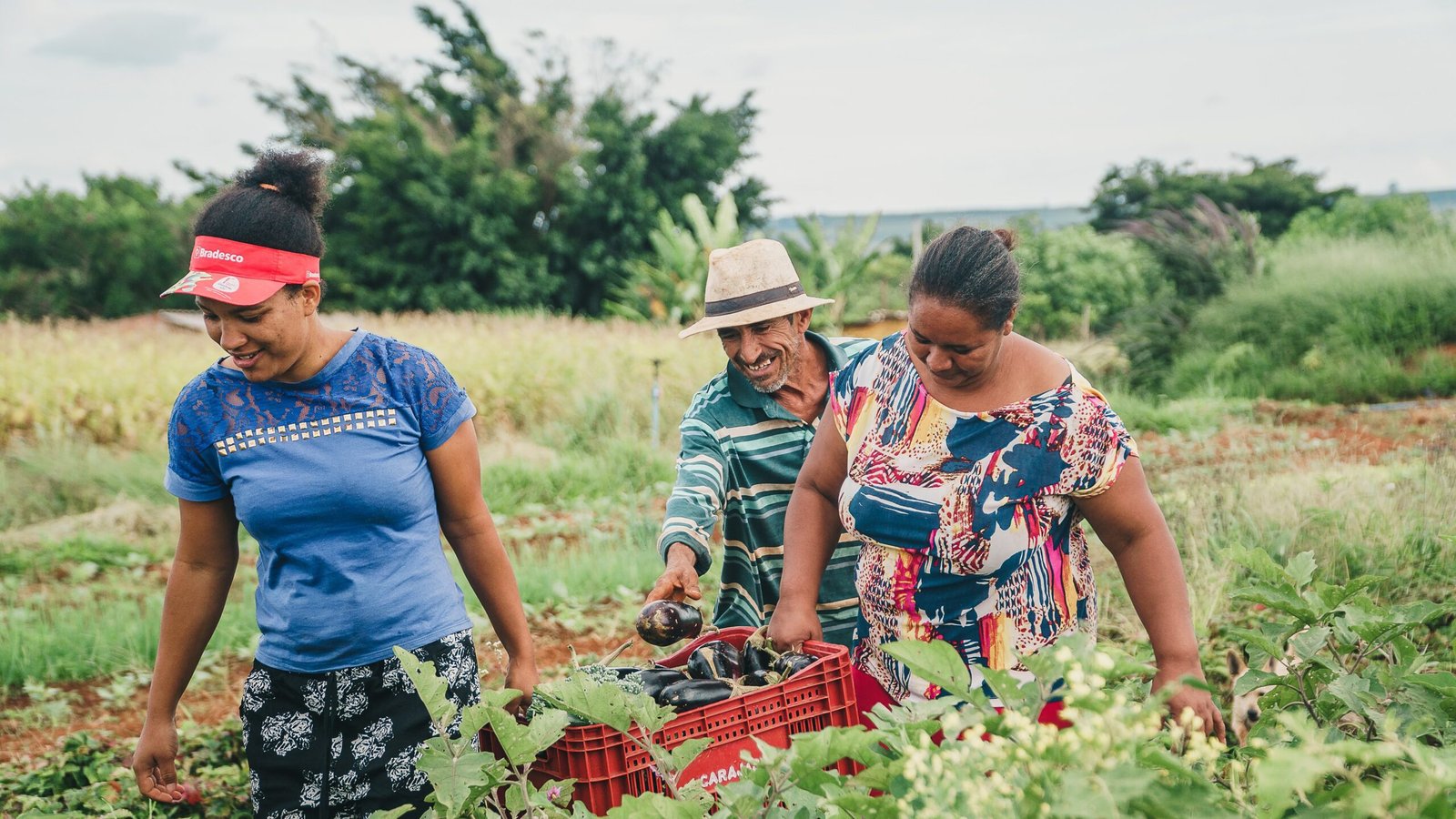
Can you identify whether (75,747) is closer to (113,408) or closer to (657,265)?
(113,408)

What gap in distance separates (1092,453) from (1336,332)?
1164 centimetres

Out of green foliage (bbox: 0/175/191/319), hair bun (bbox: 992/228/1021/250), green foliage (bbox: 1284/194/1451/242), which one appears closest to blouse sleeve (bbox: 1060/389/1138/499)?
hair bun (bbox: 992/228/1021/250)

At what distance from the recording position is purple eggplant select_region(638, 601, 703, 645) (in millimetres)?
2271

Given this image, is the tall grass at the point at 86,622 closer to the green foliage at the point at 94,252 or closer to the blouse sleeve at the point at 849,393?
the blouse sleeve at the point at 849,393

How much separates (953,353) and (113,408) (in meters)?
9.78

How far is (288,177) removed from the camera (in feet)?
8.02

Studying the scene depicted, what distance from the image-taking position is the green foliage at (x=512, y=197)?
24344 millimetres

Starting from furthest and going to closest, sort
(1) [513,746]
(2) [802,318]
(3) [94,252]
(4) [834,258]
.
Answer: (3) [94,252] < (4) [834,258] < (2) [802,318] < (1) [513,746]

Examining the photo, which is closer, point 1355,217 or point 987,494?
point 987,494

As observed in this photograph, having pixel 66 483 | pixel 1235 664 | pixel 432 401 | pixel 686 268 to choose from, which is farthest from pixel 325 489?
pixel 686 268

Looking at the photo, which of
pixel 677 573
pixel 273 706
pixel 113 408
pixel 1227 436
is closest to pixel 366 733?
pixel 273 706

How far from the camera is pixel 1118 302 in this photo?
78.1 feet

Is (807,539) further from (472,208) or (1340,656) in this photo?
(472,208)

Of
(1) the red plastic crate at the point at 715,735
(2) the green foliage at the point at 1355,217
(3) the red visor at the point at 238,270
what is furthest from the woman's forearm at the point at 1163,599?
(2) the green foliage at the point at 1355,217
